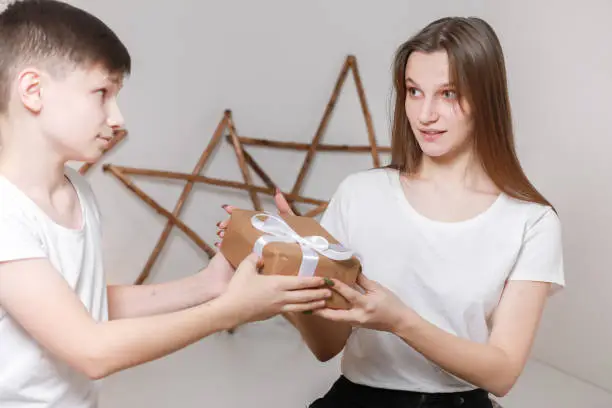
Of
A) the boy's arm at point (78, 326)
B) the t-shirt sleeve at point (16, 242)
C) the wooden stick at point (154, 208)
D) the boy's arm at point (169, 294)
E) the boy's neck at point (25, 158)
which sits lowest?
the wooden stick at point (154, 208)

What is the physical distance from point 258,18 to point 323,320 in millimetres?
1830

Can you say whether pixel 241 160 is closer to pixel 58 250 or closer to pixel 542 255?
pixel 542 255

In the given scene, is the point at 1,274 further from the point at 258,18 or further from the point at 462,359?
the point at 258,18

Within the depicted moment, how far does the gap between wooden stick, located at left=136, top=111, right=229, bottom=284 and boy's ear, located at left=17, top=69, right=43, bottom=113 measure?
1.80 meters

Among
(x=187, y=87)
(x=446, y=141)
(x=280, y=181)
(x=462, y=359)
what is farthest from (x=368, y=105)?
(x=462, y=359)

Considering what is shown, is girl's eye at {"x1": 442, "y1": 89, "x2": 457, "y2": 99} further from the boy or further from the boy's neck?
the boy's neck

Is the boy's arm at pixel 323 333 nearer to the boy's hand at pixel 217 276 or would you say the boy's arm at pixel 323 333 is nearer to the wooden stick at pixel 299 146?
the boy's hand at pixel 217 276

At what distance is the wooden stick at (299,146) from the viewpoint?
2.89 metres

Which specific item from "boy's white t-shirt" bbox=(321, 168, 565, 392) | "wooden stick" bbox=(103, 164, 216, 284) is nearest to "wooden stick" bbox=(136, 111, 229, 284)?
"wooden stick" bbox=(103, 164, 216, 284)

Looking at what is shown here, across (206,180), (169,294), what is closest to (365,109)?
(206,180)

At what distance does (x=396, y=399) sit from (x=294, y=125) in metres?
1.85

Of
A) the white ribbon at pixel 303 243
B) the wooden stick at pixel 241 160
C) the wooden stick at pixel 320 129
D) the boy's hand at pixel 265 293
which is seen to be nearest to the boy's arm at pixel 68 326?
the boy's hand at pixel 265 293

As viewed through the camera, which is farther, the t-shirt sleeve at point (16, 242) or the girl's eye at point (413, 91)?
the girl's eye at point (413, 91)

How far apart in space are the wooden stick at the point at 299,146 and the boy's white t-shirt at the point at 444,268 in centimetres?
156
